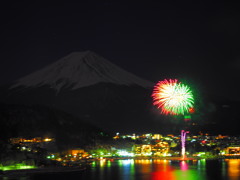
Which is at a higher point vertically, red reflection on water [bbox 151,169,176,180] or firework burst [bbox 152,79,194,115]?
firework burst [bbox 152,79,194,115]

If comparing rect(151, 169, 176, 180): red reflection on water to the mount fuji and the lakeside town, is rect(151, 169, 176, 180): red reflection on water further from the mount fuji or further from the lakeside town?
the mount fuji

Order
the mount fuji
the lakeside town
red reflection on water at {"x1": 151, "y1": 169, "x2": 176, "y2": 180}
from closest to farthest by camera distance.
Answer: red reflection on water at {"x1": 151, "y1": 169, "x2": 176, "y2": 180} < the lakeside town < the mount fuji

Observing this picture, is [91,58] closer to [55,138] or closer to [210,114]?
[210,114]

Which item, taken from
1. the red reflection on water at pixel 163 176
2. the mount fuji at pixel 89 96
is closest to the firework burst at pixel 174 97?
the red reflection on water at pixel 163 176

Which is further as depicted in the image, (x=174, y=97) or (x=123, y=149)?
(x=123, y=149)

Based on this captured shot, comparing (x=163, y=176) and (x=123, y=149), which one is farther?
(x=123, y=149)

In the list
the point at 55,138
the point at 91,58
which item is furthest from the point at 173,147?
the point at 91,58

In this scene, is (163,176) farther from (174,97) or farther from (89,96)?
(89,96)

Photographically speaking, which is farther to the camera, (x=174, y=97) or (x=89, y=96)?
(x=89, y=96)

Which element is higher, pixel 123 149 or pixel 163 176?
pixel 123 149

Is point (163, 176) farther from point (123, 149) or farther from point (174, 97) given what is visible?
point (123, 149)

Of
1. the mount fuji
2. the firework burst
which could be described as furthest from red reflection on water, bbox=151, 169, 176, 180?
the mount fuji

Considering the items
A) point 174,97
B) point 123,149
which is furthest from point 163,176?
point 123,149
